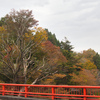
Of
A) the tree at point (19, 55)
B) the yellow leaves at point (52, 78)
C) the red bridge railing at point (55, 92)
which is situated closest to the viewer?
the red bridge railing at point (55, 92)

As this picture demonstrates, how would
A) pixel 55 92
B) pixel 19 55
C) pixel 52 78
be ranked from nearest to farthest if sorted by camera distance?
pixel 55 92 → pixel 19 55 → pixel 52 78

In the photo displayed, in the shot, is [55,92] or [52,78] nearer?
[55,92]

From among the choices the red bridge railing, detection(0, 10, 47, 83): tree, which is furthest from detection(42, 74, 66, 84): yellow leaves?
the red bridge railing

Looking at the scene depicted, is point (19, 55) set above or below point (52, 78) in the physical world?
above

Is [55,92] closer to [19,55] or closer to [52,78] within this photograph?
[19,55]

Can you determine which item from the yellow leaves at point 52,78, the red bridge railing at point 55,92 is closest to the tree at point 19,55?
the yellow leaves at point 52,78

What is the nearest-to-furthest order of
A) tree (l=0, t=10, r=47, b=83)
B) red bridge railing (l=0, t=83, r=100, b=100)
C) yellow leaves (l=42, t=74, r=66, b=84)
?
red bridge railing (l=0, t=83, r=100, b=100)
tree (l=0, t=10, r=47, b=83)
yellow leaves (l=42, t=74, r=66, b=84)

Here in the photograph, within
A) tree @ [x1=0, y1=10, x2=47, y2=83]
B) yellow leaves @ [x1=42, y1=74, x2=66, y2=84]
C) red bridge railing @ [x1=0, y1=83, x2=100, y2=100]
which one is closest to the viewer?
red bridge railing @ [x1=0, y1=83, x2=100, y2=100]

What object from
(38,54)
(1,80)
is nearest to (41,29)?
(38,54)

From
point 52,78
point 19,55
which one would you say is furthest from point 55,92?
point 52,78

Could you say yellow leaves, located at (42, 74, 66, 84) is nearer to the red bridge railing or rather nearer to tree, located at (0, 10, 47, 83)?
tree, located at (0, 10, 47, 83)

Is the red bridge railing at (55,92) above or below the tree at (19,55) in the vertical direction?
below

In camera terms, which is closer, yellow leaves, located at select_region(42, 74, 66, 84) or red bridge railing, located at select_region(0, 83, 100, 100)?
red bridge railing, located at select_region(0, 83, 100, 100)

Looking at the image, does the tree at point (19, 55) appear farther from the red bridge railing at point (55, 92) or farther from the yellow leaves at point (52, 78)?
the red bridge railing at point (55, 92)
